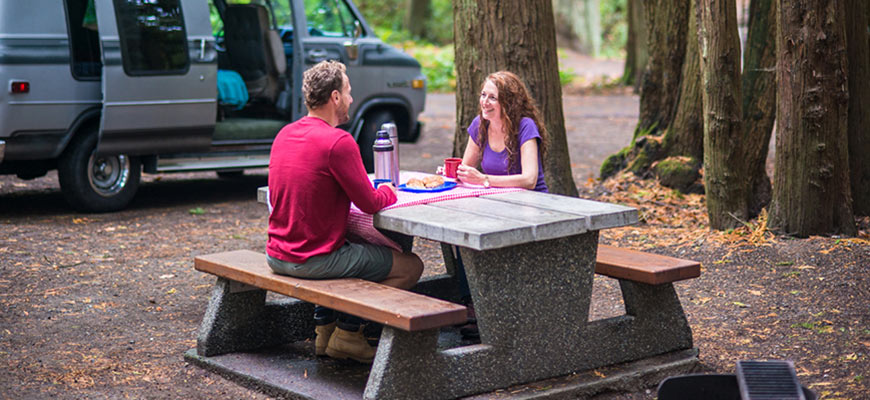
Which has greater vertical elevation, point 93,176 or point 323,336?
point 93,176

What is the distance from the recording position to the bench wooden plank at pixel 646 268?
4.83 m

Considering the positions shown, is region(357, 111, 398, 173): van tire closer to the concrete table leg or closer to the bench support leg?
the bench support leg

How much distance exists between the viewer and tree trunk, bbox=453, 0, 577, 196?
→ 7637 millimetres

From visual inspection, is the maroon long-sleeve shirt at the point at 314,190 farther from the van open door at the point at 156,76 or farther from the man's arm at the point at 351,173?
the van open door at the point at 156,76

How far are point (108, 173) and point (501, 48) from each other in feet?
13.0

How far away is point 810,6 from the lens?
22.1 ft

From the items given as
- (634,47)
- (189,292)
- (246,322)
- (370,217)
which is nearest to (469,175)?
(370,217)

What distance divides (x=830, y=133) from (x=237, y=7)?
243 inches

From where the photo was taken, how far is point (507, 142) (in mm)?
5578

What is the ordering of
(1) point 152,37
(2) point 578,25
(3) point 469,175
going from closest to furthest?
(3) point 469,175 < (1) point 152,37 < (2) point 578,25

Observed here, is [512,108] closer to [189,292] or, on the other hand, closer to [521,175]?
[521,175]

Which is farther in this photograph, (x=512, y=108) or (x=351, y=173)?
(x=512, y=108)

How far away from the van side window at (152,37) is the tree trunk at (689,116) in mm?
4599

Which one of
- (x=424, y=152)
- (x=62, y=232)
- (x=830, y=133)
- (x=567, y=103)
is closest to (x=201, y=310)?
(x=62, y=232)
